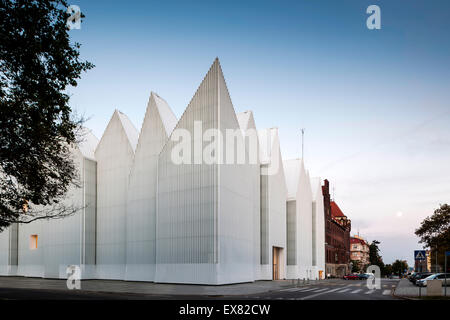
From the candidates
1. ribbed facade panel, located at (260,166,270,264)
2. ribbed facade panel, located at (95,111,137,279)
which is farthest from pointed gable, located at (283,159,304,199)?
ribbed facade panel, located at (95,111,137,279)

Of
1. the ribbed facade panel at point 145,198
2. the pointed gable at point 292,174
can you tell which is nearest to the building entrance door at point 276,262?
the pointed gable at point 292,174

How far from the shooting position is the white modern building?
33.6 m

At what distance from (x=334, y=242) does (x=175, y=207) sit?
59.9 metres

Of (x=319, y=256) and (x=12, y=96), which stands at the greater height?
(x=12, y=96)

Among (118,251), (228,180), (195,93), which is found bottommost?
(118,251)

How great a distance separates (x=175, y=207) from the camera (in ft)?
115

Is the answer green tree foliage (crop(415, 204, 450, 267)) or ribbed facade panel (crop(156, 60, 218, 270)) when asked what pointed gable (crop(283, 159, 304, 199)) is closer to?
green tree foliage (crop(415, 204, 450, 267))

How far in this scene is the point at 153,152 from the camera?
129ft

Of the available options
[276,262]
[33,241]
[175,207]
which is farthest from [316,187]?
[33,241]

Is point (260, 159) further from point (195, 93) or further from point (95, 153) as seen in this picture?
point (95, 153)
